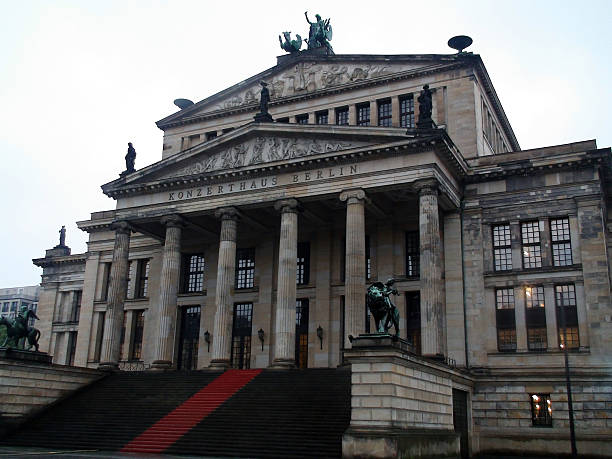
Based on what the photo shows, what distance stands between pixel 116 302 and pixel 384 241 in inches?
719

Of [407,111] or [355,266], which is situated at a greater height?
[407,111]

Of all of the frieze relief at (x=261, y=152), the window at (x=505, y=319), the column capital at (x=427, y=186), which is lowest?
the window at (x=505, y=319)

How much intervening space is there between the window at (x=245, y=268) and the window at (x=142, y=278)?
8.24 metres

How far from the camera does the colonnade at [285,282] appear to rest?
36312 mm

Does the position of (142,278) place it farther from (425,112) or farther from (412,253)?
(425,112)

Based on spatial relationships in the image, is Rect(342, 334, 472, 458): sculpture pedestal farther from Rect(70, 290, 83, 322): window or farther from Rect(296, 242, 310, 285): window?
Rect(70, 290, 83, 322): window

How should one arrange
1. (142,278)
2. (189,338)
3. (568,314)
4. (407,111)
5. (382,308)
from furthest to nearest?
(142,278)
(189,338)
(407,111)
(568,314)
(382,308)

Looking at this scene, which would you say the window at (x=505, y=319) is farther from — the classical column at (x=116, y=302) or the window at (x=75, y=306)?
the window at (x=75, y=306)

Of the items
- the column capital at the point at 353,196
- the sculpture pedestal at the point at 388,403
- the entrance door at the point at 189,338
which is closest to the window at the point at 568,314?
the sculpture pedestal at the point at 388,403

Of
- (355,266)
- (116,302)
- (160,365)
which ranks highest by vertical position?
(355,266)

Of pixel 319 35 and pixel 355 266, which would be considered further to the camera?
pixel 319 35

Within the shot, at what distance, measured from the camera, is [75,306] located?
64062 millimetres

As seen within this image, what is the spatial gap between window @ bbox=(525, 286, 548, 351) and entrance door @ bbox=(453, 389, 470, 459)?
5.34 metres

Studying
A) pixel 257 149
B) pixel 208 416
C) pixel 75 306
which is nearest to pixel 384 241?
pixel 257 149
